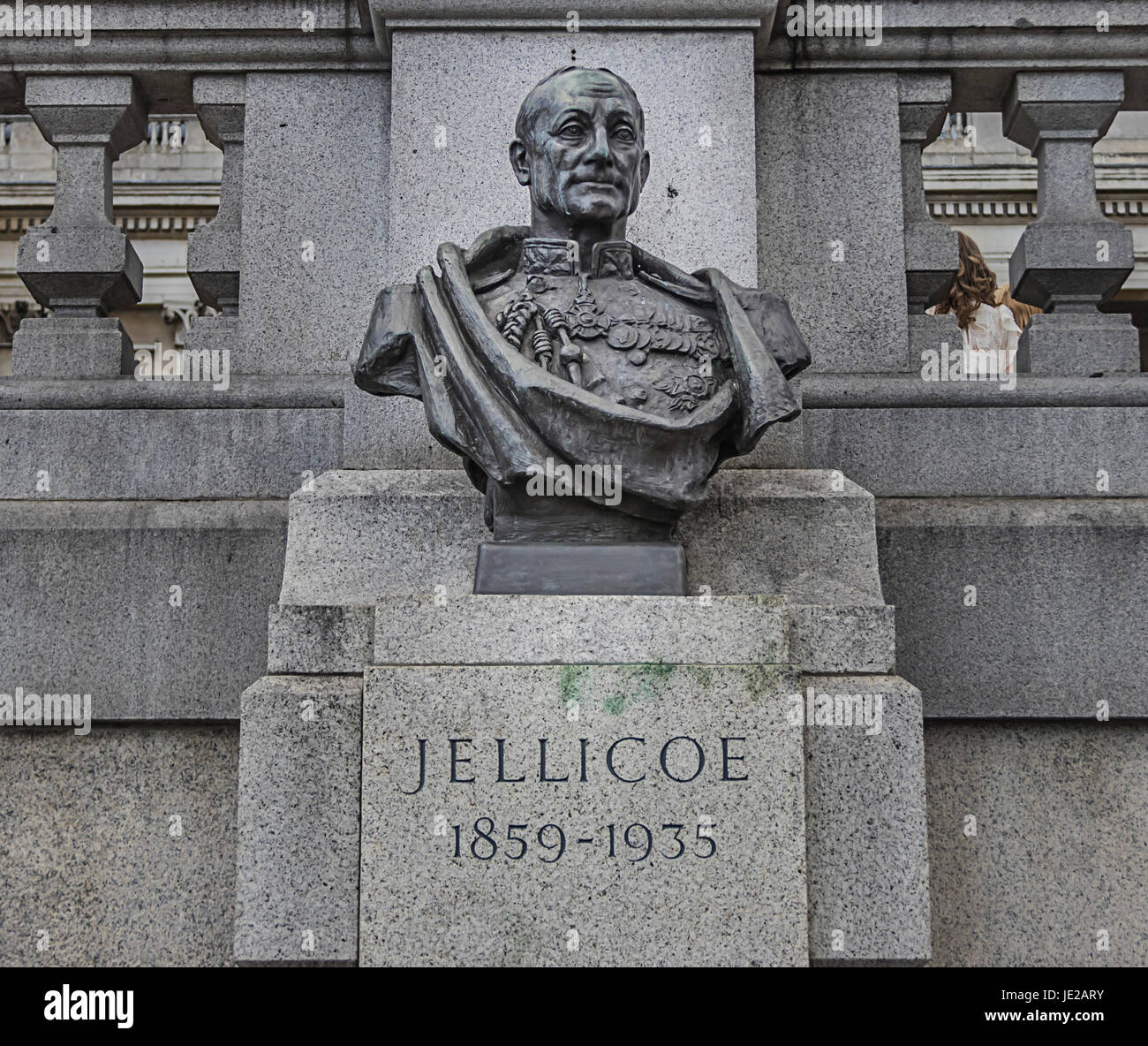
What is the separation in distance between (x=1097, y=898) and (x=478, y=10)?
482 centimetres

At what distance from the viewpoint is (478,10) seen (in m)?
6.96

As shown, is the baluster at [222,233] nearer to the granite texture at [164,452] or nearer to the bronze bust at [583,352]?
the granite texture at [164,452]

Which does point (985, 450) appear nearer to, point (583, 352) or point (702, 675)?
point (583, 352)

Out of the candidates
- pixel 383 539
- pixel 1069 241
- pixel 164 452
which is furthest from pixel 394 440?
pixel 1069 241

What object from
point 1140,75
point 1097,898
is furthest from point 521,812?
point 1140,75

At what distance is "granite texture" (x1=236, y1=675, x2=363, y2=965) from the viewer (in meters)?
5.10

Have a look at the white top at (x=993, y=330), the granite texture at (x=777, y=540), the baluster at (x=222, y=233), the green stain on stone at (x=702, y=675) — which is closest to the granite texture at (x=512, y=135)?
the baluster at (x=222, y=233)

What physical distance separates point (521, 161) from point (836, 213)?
1963 mm

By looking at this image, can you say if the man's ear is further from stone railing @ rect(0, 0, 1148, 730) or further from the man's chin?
stone railing @ rect(0, 0, 1148, 730)

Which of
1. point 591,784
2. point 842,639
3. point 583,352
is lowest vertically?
point 591,784

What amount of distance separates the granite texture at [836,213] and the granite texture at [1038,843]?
1.92 metres

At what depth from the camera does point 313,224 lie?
23.6ft

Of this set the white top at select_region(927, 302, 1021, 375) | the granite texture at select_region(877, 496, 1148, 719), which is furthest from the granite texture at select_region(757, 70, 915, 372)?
the white top at select_region(927, 302, 1021, 375)

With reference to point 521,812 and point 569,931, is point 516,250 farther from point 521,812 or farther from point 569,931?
point 569,931
